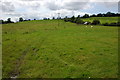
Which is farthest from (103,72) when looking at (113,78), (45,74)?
(45,74)

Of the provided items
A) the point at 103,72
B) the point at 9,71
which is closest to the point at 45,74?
the point at 9,71

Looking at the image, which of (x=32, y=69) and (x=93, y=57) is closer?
(x=32, y=69)

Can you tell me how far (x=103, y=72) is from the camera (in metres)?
11.1

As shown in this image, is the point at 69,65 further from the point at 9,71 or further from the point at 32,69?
the point at 9,71

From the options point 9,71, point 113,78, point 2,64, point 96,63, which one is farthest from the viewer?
point 2,64

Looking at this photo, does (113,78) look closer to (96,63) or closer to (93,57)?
(96,63)

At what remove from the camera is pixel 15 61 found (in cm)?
1507

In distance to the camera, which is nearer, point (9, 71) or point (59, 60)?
point (9, 71)

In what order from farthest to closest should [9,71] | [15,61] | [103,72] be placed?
[15,61] < [9,71] < [103,72]

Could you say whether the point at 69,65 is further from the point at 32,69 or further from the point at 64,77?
the point at 32,69

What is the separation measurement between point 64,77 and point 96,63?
4.25m

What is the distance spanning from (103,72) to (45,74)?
4.84 metres

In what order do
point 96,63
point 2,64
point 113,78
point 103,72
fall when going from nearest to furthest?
point 113,78, point 103,72, point 96,63, point 2,64

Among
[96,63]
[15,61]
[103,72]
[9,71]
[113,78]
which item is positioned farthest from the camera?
[15,61]
